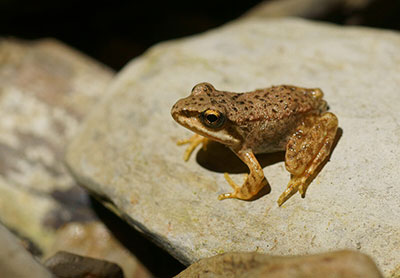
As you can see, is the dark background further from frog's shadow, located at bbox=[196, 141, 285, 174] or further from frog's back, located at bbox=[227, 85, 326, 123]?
frog's shadow, located at bbox=[196, 141, 285, 174]

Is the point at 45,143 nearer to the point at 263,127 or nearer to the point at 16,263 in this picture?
the point at 16,263

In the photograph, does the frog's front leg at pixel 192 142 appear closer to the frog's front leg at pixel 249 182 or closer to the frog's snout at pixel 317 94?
the frog's front leg at pixel 249 182

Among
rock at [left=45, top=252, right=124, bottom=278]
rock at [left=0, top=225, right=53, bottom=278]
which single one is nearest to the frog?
rock at [left=45, top=252, right=124, bottom=278]

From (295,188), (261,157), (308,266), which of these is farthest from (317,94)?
(308,266)

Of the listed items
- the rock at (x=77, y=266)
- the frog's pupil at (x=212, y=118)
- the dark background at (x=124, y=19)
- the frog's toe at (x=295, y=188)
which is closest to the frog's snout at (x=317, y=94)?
the frog's toe at (x=295, y=188)

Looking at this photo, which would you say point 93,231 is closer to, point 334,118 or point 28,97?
point 28,97
